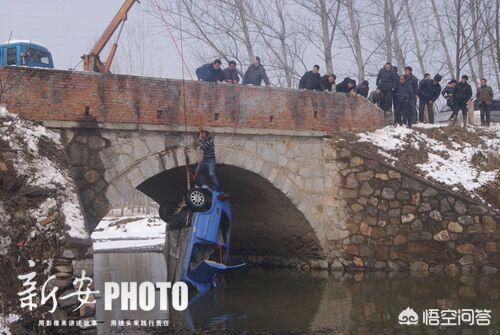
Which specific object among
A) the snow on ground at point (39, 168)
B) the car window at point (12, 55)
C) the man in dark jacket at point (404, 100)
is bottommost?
the snow on ground at point (39, 168)

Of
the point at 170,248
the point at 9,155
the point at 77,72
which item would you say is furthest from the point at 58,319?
the point at 170,248

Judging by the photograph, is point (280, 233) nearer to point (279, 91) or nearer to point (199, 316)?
point (279, 91)

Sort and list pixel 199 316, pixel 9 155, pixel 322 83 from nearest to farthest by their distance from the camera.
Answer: pixel 9 155, pixel 199 316, pixel 322 83

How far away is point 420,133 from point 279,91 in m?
3.60

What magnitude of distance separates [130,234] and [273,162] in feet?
46.2

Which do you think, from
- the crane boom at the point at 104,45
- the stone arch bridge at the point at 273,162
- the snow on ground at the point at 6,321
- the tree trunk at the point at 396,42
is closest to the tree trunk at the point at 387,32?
the tree trunk at the point at 396,42

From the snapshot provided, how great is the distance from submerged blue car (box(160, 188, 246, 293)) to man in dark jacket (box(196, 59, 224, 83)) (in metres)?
2.39

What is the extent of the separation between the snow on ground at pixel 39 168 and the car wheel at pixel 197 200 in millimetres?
2596

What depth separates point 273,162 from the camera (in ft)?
40.7

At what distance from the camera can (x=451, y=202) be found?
477 inches

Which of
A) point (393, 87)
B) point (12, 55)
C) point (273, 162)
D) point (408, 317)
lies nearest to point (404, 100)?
point (393, 87)

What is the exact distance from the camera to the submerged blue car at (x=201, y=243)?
36.9ft

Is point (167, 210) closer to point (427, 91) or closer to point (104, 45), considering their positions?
point (104, 45)

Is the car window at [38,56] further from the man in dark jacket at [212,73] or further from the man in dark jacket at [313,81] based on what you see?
the man in dark jacket at [313,81]
